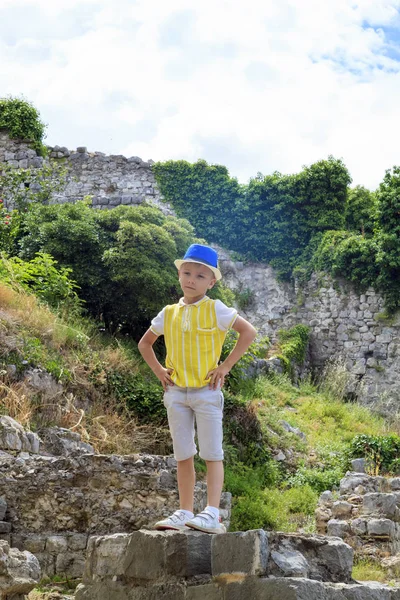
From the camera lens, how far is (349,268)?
774 inches

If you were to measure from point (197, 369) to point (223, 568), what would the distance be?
4.34ft

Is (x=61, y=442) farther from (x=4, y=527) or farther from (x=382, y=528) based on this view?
(x=382, y=528)

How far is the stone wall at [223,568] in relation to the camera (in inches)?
170

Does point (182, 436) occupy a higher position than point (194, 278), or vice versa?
point (194, 278)

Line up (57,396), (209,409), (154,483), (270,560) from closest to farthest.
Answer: (270,560) → (209,409) → (154,483) → (57,396)

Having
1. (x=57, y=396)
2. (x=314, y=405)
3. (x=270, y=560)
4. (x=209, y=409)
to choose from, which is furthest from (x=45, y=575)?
(x=314, y=405)

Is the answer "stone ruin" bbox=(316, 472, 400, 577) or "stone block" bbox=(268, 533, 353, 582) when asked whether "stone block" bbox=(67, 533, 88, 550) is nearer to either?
"stone ruin" bbox=(316, 472, 400, 577)

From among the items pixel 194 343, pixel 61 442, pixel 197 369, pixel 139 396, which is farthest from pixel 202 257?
pixel 139 396

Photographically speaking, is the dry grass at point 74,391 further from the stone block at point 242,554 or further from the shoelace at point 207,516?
the stone block at point 242,554

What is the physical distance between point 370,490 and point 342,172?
11396mm

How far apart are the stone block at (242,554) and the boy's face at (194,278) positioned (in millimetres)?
1601

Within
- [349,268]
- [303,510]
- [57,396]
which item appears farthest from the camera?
[349,268]

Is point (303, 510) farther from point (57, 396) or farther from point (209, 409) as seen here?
point (209, 409)

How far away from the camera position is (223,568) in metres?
4.52
